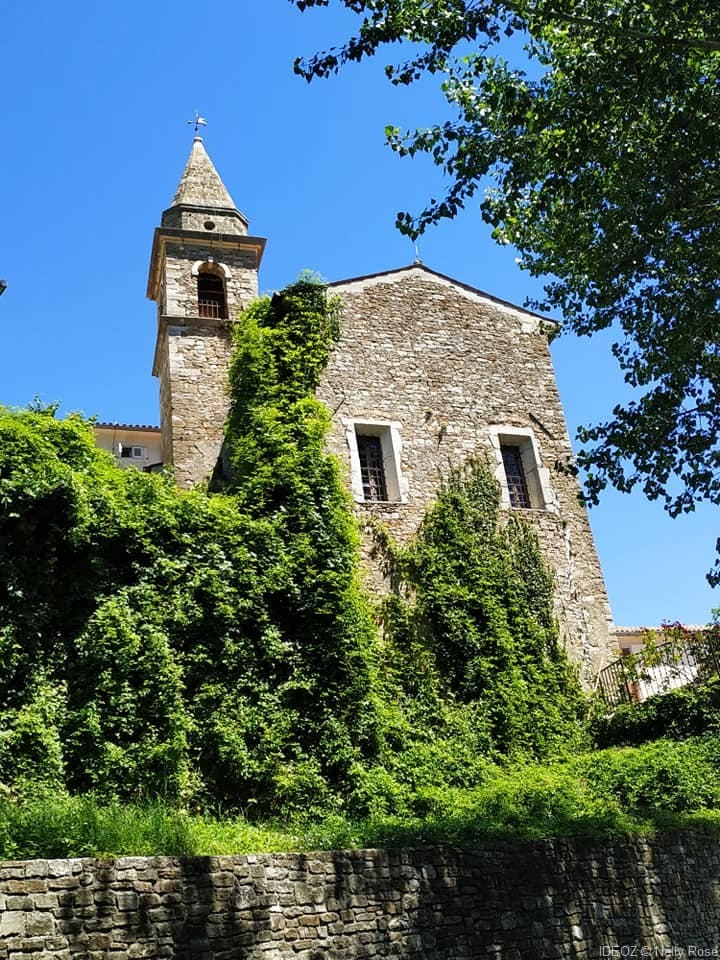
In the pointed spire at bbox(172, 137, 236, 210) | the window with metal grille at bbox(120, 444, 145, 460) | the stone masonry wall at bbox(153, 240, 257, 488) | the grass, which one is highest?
the pointed spire at bbox(172, 137, 236, 210)

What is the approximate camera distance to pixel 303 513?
15375 millimetres

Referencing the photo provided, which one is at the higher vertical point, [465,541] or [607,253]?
[607,253]

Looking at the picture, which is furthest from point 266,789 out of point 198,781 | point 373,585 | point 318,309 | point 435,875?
point 318,309

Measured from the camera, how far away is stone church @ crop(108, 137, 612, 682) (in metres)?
18.1

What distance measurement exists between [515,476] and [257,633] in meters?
7.88

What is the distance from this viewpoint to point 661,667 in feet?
58.2

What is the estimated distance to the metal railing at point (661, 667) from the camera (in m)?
17.4

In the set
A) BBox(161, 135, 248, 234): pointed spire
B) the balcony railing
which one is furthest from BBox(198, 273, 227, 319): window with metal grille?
BBox(161, 135, 248, 234): pointed spire

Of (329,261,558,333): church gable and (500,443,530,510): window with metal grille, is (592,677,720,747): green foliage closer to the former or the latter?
(500,443,530,510): window with metal grille

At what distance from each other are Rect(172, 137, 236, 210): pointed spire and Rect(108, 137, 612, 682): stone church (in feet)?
0.14

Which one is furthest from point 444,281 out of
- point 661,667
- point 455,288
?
point 661,667

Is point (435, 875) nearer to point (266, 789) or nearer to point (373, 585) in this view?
point (266, 789)

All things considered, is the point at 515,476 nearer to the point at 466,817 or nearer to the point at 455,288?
the point at 455,288

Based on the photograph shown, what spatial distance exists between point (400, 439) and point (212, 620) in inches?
256
